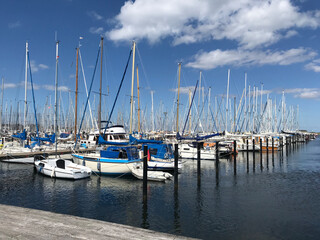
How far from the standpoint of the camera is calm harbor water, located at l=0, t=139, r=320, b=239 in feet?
42.4

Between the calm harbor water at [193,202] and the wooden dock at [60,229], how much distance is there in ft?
21.2

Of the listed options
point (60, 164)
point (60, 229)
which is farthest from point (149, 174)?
point (60, 229)

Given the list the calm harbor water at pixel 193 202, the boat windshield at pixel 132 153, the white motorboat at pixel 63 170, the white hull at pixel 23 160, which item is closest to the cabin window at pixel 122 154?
the boat windshield at pixel 132 153

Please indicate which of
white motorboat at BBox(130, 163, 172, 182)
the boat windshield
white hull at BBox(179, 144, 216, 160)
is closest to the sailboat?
the boat windshield

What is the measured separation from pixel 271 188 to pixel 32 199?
2018 cm

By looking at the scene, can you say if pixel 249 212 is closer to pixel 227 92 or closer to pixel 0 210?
pixel 0 210

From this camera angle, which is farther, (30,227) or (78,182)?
(78,182)

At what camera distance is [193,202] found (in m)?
17.4

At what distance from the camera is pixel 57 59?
109ft

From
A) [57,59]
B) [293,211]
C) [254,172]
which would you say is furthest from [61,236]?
[57,59]

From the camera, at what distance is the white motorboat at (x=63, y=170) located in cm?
2394

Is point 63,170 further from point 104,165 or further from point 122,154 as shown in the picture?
point 122,154

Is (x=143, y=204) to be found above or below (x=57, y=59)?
below

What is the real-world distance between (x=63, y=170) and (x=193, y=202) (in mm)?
14020
